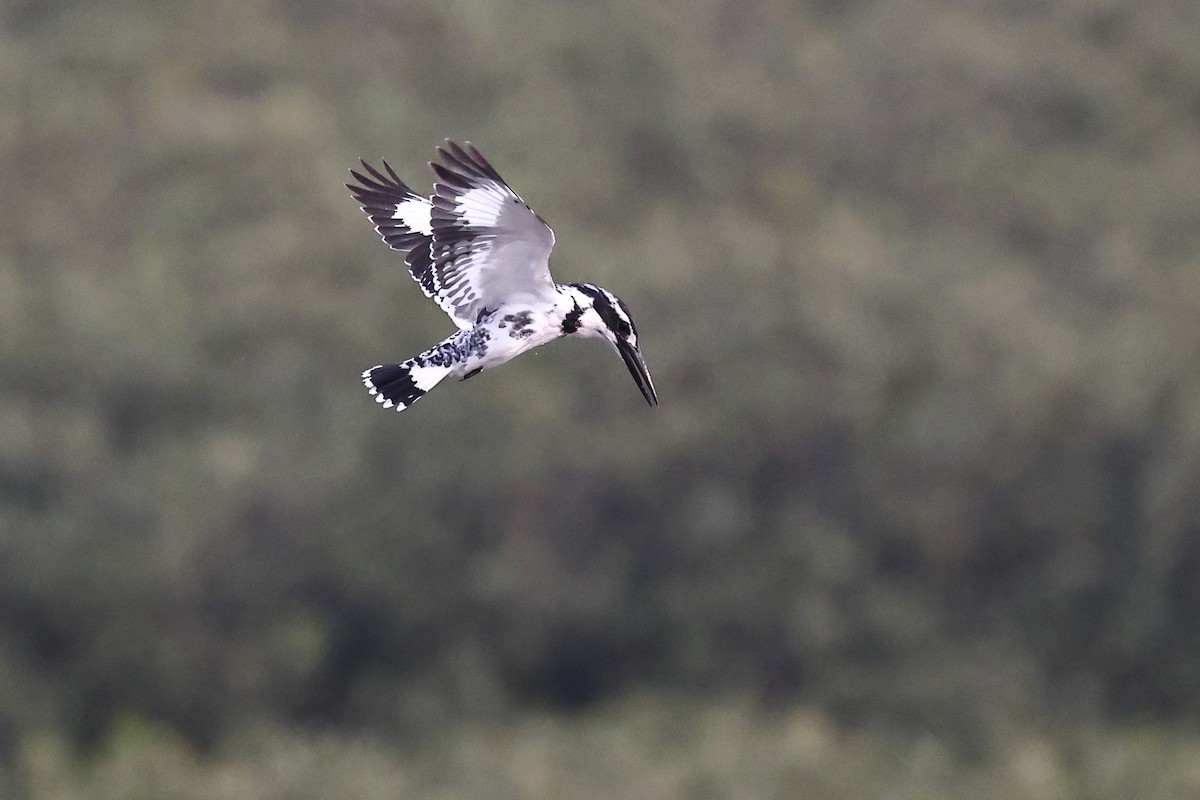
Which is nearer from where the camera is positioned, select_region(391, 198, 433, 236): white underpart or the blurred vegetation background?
select_region(391, 198, 433, 236): white underpart

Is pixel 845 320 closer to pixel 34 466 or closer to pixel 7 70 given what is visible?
pixel 34 466

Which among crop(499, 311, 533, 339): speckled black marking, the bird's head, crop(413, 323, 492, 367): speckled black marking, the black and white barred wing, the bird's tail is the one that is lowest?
the bird's tail

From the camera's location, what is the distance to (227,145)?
31531 millimetres

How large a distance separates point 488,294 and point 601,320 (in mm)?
412

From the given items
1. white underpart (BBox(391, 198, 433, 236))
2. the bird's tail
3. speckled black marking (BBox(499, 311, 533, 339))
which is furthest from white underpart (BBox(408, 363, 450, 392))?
white underpart (BBox(391, 198, 433, 236))

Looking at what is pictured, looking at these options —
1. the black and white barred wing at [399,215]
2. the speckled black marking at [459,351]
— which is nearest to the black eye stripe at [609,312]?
the speckled black marking at [459,351]

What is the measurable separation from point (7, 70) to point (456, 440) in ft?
38.5

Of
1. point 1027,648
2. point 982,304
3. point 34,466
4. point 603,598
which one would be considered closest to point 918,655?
point 1027,648

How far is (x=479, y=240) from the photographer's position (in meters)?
7.25

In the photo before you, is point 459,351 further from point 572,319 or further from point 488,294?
point 572,319

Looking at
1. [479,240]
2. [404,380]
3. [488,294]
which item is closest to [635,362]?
[488,294]

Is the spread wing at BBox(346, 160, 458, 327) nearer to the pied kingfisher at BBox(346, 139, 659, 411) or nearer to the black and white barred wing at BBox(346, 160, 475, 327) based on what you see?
the black and white barred wing at BBox(346, 160, 475, 327)

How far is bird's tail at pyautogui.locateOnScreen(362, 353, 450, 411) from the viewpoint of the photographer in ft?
23.5

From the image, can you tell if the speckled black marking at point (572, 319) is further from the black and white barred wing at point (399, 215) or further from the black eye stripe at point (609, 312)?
the black and white barred wing at point (399, 215)
